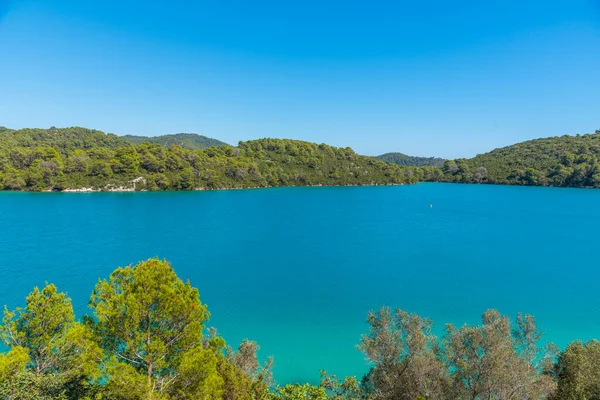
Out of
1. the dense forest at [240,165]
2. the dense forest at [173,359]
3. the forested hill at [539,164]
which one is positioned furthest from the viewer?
the forested hill at [539,164]

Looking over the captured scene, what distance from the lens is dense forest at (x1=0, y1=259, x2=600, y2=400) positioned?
24.9ft

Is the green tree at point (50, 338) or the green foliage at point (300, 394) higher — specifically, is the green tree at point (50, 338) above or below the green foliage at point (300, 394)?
above

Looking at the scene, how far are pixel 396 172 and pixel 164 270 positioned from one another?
446 ft

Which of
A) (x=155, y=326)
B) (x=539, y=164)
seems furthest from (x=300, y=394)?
(x=539, y=164)

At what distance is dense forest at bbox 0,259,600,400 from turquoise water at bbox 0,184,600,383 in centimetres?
596

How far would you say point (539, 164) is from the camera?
421 feet

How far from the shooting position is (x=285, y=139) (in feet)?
451

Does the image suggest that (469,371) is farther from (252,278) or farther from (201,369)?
(252,278)

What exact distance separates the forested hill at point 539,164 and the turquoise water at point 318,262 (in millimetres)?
63389

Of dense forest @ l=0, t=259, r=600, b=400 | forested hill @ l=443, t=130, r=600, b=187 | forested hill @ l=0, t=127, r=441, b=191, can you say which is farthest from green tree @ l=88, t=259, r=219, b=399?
forested hill @ l=443, t=130, r=600, b=187

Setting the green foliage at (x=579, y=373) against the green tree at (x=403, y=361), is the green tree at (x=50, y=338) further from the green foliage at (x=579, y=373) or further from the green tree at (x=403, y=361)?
the green foliage at (x=579, y=373)

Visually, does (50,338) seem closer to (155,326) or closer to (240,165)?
(155,326)

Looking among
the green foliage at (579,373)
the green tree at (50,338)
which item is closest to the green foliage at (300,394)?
the green tree at (50,338)

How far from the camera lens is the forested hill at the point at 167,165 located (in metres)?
80.3
